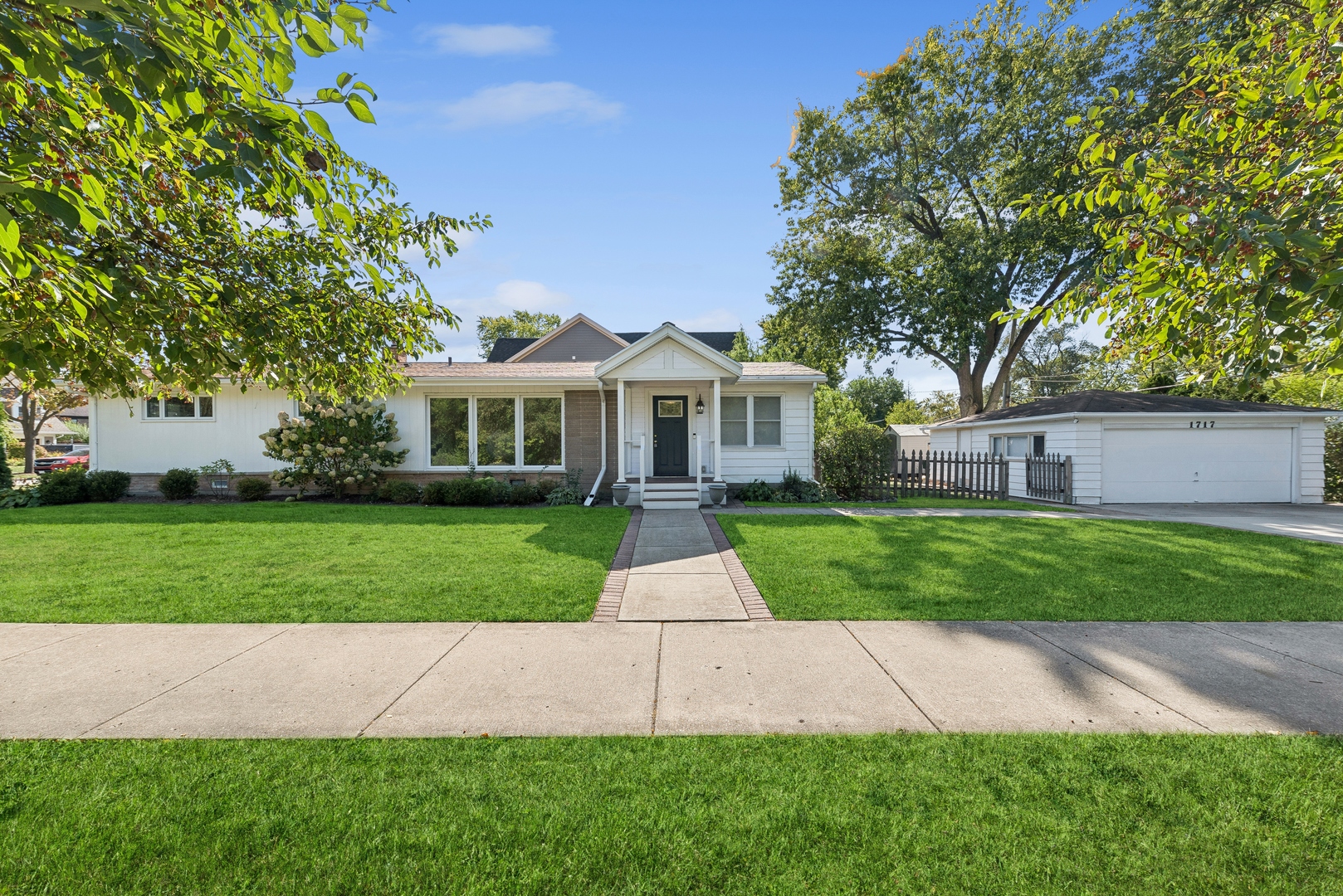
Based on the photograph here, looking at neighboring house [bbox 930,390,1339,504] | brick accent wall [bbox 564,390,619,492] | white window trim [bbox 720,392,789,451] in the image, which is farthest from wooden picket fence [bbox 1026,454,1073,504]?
brick accent wall [bbox 564,390,619,492]

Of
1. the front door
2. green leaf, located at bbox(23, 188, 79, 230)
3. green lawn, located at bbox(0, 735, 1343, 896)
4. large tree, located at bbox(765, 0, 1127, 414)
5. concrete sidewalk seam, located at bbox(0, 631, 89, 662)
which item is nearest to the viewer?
green leaf, located at bbox(23, 188, 79, 230)

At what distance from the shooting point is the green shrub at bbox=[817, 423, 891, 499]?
1570 centimetres

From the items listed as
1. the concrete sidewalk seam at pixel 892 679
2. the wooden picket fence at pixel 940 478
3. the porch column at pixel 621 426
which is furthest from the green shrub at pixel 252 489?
the wooden picket fence at pixel 940 478

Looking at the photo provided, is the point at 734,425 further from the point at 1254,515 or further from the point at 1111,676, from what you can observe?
the point at 1254,515

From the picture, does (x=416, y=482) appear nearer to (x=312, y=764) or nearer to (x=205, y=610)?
(x=205, y=610)

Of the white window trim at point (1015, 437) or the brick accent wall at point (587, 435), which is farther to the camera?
the white window trim at point (1015, 437)

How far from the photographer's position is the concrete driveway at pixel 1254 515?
10742mm

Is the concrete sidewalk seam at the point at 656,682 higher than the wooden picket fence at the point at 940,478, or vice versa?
the wooden picket fence at the point at 940,478

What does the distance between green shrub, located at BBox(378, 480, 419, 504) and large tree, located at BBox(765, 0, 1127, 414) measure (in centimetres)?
1774

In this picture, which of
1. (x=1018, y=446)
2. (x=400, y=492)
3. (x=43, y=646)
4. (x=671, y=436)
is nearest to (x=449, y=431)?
(x=400, y=492)

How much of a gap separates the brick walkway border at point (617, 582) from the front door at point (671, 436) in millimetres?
4745

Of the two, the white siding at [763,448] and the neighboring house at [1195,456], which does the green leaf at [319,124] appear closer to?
the white siding at [763,448]

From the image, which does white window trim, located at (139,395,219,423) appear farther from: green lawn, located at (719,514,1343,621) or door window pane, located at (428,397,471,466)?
green lawn, located at (719,514,1343,621)

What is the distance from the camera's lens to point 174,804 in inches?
104
